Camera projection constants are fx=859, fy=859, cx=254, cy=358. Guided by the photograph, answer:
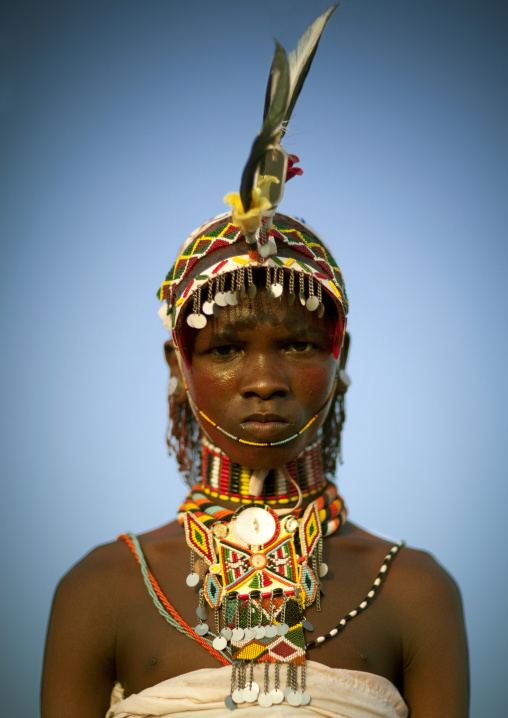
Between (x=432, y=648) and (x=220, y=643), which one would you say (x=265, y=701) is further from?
(x=432, y=648)

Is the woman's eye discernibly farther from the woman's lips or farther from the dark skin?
the woman's lips

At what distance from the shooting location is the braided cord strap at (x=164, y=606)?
2771mm

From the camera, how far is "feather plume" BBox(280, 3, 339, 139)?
9.50 feet

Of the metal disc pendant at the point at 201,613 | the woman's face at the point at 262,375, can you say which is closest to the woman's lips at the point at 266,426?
the woman's face at the point at 262,375

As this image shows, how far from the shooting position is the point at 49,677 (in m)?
2.91

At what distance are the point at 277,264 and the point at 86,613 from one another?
1.36 meters

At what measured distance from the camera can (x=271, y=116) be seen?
263 cm

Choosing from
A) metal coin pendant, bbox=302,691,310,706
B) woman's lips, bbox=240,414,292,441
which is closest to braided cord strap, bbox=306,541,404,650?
metal coin pendant, bbox=302,691,310,706

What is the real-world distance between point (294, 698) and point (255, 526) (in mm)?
574

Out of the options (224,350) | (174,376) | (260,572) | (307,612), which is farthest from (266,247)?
(307,612)

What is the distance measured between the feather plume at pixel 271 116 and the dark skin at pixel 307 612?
45 centimetres

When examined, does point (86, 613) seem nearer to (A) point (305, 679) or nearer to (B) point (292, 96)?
(A) point (305, 679)

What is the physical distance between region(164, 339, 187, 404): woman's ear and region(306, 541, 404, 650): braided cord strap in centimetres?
97

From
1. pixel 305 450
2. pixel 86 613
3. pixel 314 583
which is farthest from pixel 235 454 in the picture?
pixel 86 613
